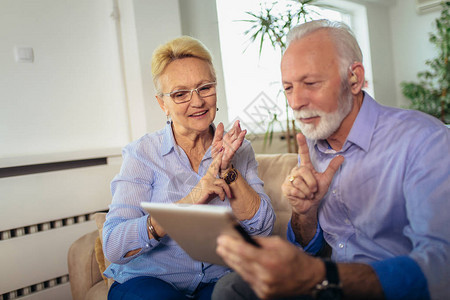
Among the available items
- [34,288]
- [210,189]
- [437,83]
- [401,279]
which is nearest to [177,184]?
[210,189]

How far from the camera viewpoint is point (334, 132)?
125cm

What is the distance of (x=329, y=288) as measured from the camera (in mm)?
771

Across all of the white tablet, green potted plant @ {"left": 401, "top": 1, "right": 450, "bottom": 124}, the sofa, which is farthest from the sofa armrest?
green potted plant @ {"left": 401, "top": 1, "right": 450, "bottom": 124}

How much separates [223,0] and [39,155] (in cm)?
249

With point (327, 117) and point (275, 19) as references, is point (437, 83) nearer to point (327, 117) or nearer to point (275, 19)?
point (275, 19)

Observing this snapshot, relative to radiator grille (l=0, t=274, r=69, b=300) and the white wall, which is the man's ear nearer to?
the white wall

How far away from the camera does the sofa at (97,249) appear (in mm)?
1852

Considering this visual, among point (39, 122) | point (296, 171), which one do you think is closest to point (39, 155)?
point (39, 122)

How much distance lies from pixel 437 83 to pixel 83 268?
5963mm

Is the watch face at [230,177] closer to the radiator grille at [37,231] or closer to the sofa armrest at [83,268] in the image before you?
the sofa armrest at [83,268]

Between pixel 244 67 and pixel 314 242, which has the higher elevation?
pixel 244 67

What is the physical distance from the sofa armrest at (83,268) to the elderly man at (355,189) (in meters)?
1.07

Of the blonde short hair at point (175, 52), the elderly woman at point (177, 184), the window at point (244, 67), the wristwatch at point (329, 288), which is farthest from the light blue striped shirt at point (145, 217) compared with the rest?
the window at point (244, 67)

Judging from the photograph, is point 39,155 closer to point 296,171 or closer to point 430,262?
point 296,171
